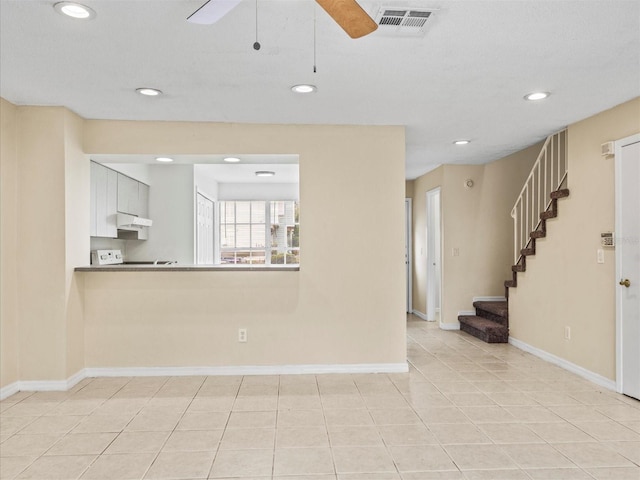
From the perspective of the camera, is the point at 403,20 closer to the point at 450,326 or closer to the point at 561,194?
the point at 561,194

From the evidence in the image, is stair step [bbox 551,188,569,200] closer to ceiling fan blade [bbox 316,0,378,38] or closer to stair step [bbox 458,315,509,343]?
stair step [bbox 458,315,509,343]

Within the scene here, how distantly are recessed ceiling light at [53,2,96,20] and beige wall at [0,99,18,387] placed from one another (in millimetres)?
1755

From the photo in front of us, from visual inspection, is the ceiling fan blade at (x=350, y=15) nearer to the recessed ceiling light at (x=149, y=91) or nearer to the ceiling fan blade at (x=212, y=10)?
the ceiling fan blade at (x=212, y=10)

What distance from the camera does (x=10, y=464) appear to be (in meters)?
2.33

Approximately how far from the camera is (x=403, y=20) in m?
2.13

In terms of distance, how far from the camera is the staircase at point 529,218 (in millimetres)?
4434

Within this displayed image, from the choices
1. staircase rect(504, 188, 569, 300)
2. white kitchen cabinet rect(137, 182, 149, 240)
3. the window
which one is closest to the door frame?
the window

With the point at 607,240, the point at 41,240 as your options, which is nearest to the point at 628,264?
the point at 607,240

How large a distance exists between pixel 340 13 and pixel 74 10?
1.40 metres

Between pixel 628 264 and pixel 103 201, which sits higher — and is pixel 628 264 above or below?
below

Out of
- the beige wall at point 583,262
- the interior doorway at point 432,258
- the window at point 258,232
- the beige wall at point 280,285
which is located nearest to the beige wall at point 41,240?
the beige wall at point 280,285

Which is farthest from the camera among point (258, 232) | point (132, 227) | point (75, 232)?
point (258, 232)

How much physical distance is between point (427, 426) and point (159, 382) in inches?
91.0

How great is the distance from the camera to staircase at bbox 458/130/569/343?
14.5 ft
